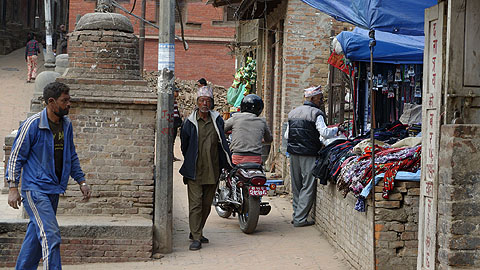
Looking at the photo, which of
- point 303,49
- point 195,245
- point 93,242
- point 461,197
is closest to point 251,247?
point 195,245

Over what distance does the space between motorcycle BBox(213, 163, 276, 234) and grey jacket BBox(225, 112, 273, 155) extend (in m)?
0.34

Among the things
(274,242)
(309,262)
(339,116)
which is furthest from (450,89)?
(339,116)

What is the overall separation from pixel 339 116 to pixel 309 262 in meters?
4.59

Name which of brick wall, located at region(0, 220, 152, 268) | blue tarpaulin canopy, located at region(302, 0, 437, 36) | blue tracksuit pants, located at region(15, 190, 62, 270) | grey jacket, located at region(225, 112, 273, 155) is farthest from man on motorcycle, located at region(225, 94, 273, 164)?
blue tracksuit pants, located at region(15, 190, 62, 270)

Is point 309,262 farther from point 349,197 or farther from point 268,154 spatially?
point 268,154

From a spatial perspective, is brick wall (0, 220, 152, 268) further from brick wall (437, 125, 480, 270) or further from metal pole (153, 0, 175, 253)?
brick wall (437, 125, 480, 270)

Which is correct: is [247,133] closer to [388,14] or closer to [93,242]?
[93,242]

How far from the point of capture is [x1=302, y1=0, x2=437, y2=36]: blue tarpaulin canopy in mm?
6633

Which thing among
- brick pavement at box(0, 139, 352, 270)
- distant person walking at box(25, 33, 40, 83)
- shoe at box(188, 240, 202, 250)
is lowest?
brick pavement at box(0, 139, 352, 270)

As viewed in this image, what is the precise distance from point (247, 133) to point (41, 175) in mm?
3974

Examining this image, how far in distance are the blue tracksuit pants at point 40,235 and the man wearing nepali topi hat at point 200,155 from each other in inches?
99.5

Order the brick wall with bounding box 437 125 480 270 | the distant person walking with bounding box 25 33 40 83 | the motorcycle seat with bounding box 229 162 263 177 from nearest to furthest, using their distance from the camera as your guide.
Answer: the brick wall with bounding box 437 125 480 270 < the motorcycle seat with bounding box 229 162 263 177 < the distant person walking with bounding box 25 33 40 83

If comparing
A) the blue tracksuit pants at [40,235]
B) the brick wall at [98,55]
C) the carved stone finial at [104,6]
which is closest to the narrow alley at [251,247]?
the blue tracksuit pants at [40,235]

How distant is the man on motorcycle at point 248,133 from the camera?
927cm
